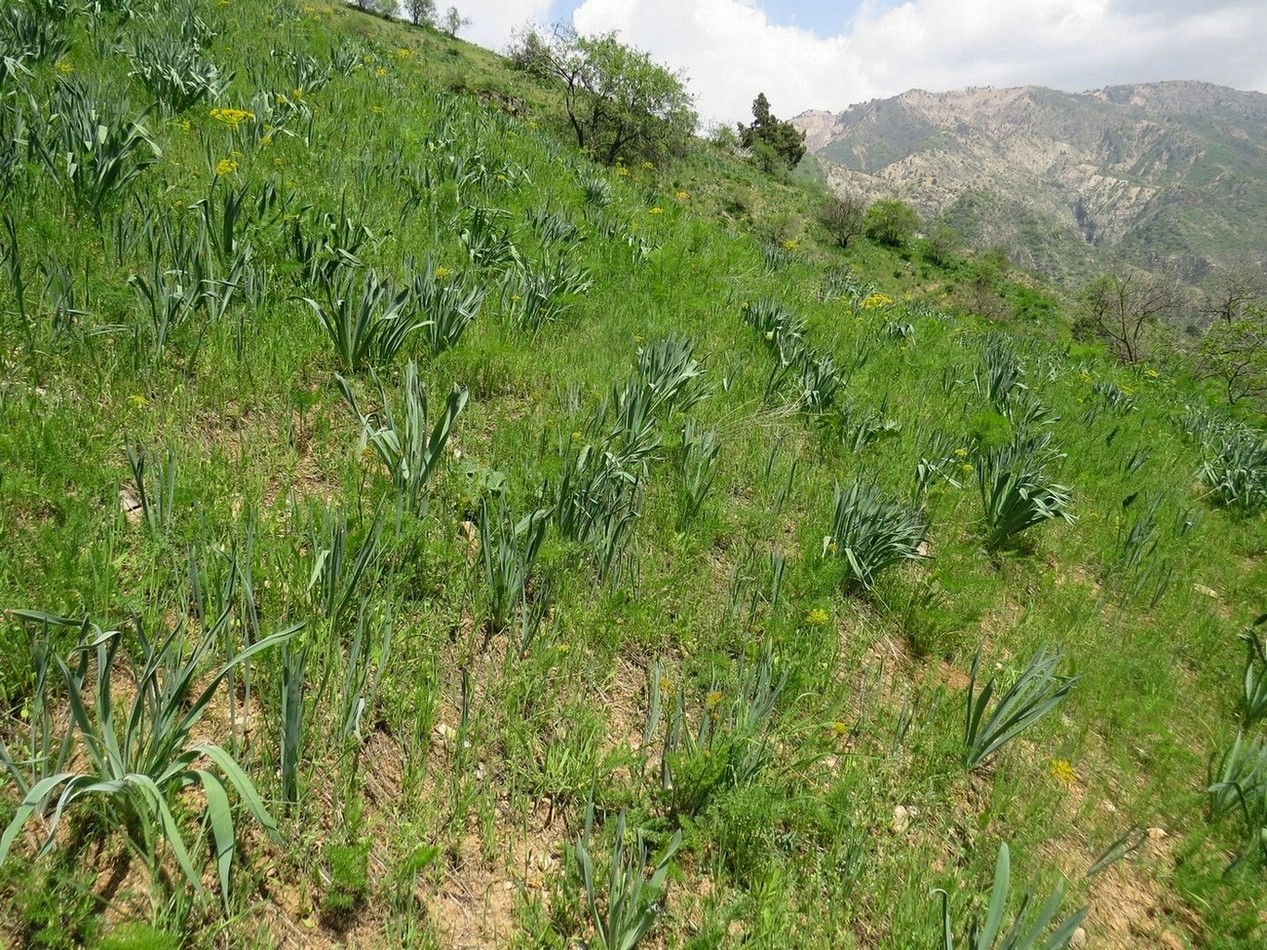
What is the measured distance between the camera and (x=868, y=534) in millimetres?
2797

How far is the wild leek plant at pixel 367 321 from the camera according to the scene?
288cm

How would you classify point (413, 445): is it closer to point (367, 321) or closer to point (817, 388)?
point (367, 321)

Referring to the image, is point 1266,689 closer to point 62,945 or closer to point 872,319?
point 62,945

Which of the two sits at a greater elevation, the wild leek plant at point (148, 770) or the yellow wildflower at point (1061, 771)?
the wild leek plant at point (148, 770)

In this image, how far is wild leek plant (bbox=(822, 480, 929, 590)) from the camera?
279 cm

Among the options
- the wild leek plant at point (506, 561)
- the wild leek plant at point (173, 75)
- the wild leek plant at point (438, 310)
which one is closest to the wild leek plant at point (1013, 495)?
the wild leek plant at point (506, 561)

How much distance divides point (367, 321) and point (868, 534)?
239 cm

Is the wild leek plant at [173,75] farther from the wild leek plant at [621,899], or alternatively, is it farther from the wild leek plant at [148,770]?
the wild leek plant at [621,899]

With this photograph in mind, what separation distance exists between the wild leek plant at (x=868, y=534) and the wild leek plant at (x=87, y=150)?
367 cm

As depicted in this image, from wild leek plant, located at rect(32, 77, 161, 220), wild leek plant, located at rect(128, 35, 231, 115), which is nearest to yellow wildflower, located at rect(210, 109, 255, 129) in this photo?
wild leek plant, located at rect(128, 35, 231, 115)

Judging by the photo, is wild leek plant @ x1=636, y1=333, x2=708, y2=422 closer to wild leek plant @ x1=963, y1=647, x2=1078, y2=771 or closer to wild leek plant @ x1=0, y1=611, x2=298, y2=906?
wild leek plant @ x1=963, y1=647, x2=1078, y2=771

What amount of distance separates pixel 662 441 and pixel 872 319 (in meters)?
4.82

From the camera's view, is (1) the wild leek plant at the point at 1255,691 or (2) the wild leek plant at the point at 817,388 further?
(2) the wild leek plant at the point at 817,388

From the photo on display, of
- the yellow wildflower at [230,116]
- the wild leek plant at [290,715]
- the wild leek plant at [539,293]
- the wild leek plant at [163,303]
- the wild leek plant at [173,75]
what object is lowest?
the wild leek plant at [290,715]
